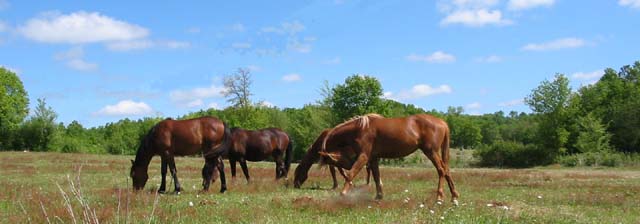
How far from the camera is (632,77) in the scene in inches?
3595

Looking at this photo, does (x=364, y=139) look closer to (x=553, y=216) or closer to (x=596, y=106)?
(x=553, y=216)

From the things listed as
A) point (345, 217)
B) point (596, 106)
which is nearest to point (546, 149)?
point (596, 106)

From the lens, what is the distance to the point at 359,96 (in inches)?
2549

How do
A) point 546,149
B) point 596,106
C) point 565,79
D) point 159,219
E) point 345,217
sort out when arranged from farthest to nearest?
1. point 596,106
2. point 565,79
3. point 546,149
4. point 345,217
5. point 159,219

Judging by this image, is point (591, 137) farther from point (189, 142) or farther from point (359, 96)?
point (189, 142)

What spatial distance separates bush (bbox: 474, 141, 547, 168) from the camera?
209 ft

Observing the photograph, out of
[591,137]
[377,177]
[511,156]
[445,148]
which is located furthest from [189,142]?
[591,137]

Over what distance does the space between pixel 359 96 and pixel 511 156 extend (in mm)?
18058

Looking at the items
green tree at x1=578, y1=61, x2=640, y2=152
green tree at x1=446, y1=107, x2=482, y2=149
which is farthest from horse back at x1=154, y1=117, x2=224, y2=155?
green tree at x1=446, y1=107, x2=482, y2=149

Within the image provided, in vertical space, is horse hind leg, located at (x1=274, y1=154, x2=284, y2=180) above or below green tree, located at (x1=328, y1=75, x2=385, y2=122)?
below

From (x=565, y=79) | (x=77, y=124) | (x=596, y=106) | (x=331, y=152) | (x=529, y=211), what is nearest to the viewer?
(x=529, y=211)

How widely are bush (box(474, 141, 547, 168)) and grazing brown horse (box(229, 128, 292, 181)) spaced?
44.6 meters

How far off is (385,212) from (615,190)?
13.2 metres

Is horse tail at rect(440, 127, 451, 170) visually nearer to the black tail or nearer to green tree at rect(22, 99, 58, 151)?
the black tail
